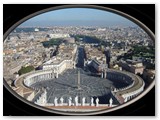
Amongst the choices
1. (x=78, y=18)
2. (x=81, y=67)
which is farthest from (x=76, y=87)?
(x=78, y=18)

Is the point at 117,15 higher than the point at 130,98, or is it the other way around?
the point at 117,15

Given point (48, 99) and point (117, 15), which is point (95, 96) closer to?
point (48, 99)

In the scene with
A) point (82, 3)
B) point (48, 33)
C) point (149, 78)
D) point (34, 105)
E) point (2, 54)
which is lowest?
point (34, 105)

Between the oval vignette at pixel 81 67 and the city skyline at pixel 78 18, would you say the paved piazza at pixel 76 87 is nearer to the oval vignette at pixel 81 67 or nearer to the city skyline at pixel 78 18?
the oval vignette at pixel 81 67

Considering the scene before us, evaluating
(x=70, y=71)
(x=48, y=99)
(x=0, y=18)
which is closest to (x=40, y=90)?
(x=48, y=99)

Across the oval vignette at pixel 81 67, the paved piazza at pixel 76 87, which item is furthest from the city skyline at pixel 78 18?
the paved piazza at pixel 76 87

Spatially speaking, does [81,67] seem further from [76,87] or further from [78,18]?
[78,18]

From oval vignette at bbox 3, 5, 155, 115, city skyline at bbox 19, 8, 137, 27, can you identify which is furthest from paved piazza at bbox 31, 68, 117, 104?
city skyline at bbox 19, 8, 137, 27
